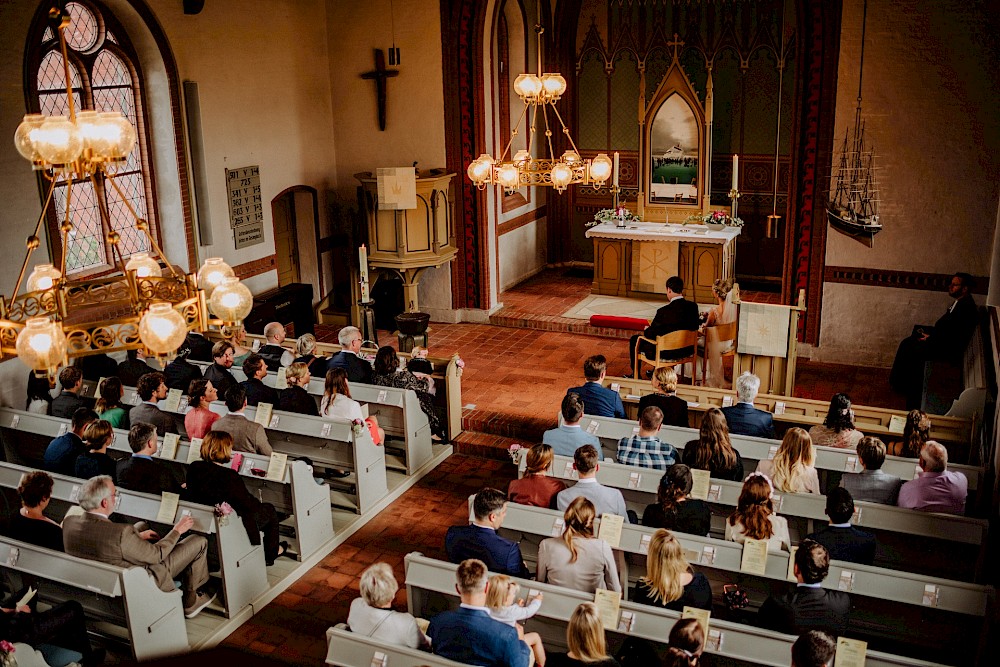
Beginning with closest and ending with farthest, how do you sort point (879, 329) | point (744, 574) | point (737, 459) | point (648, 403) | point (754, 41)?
point (744, 574) < point (737, 459) < point (648, 403) < point (879, 329) < point (754, 41)

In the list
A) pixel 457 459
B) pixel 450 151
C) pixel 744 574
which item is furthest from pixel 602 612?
pixel 450 151

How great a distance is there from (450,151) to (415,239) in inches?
50.8

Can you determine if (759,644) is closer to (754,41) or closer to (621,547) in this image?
(621,547)

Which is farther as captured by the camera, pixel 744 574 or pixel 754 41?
pixel 754 41

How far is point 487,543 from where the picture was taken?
208 inches

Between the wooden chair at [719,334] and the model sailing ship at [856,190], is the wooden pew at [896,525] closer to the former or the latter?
the wooden chair at [719,334]

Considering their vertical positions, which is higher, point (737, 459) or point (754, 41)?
point (754, 41)

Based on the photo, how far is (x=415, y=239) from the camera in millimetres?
12070

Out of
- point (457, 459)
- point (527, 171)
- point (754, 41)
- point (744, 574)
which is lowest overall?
point (457, 459)

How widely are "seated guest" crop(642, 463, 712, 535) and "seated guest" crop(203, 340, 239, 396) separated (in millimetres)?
4122

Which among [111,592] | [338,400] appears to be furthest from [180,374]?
[111,592]

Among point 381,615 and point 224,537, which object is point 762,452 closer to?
point 381,615

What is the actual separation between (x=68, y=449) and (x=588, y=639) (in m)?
4.36

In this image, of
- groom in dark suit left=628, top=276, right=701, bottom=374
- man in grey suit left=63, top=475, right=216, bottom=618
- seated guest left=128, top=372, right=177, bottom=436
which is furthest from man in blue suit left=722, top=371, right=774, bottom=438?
seated guest left=128, top=372, right=177, bottom=436
